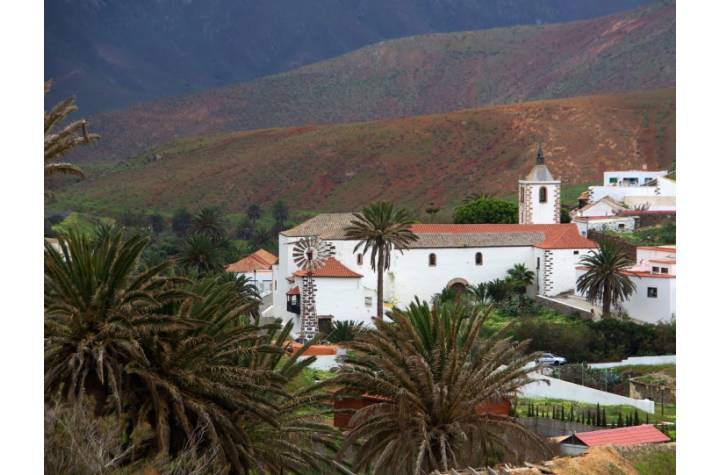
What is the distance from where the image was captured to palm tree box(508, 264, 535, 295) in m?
55.4

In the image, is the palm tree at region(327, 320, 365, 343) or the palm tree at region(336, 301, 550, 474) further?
the palm tree at region(327, 320, 365, 343)

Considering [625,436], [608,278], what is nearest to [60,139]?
[625,436]

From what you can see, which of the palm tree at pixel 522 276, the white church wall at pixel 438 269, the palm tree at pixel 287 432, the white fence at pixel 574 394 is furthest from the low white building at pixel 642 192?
the palm tree at pixel 287 432

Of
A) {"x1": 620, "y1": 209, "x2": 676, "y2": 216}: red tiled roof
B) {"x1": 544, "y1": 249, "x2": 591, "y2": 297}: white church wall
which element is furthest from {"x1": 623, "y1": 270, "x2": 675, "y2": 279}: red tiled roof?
{"x1": 620, "y1": 209, "x2": 676, "y2": 216}: red tiled roof

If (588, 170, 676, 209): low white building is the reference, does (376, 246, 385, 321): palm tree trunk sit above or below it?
below

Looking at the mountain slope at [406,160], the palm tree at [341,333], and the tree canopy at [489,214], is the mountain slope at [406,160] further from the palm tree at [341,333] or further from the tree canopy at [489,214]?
the palm tree at [341,333]

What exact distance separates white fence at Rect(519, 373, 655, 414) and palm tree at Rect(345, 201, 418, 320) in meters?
8.88

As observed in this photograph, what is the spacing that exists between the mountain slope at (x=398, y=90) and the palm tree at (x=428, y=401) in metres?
143

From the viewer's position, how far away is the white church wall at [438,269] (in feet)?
178

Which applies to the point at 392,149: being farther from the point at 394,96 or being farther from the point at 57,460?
the point at 57,460

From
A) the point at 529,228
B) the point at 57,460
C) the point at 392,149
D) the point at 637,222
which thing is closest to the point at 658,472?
the point at 57,460

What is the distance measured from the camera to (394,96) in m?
194

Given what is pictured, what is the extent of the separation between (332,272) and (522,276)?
→ 9.16 metres

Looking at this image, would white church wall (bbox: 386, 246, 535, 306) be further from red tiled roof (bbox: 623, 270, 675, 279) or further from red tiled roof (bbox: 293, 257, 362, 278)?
red tiled roof (bbox: 623, 270, 675, 279)
